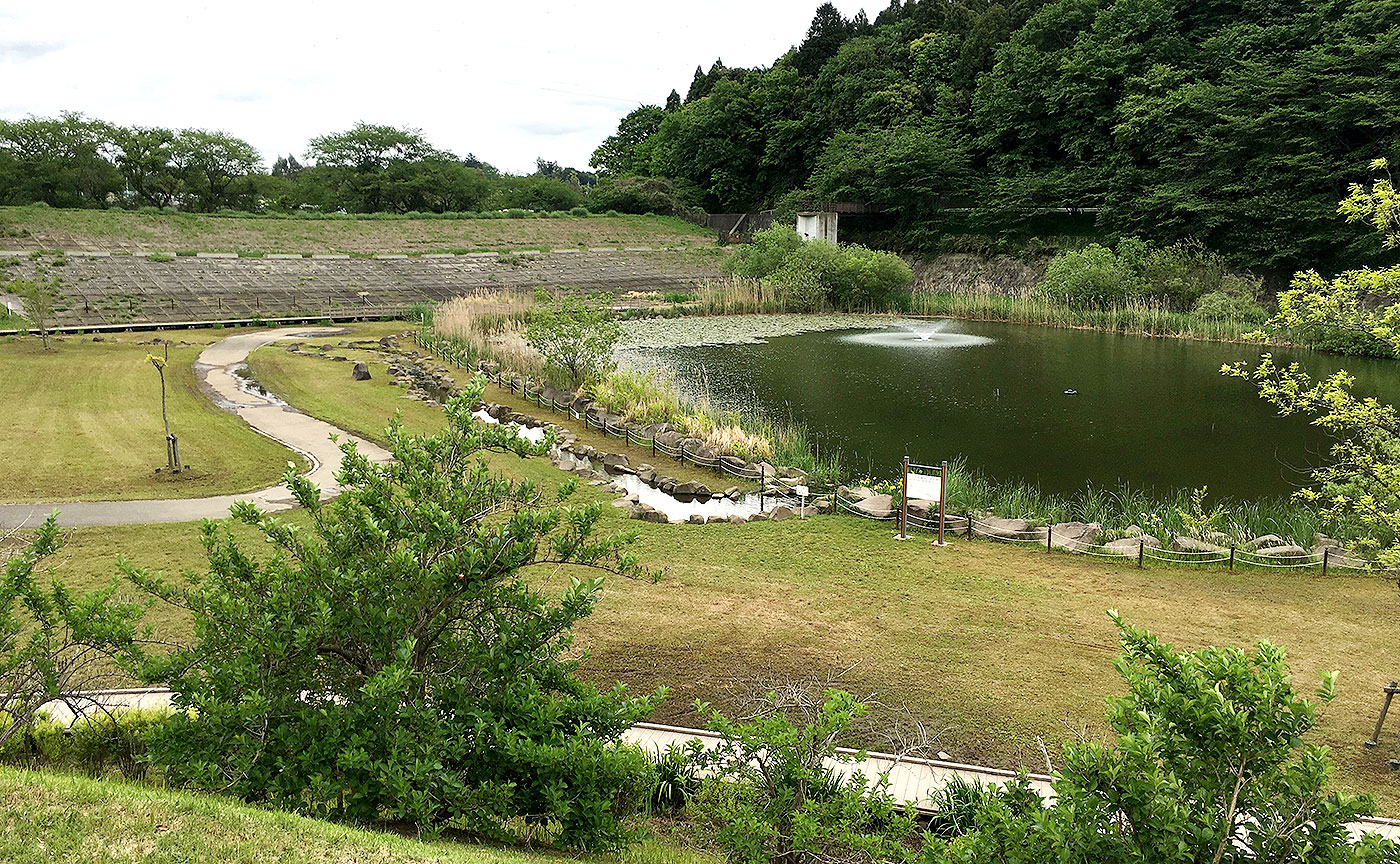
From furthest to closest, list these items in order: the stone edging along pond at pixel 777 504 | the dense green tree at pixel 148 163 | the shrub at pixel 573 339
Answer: the dense green tree at pixel 148 163
the shrub at pixel 573 339
the stone edging along pond at pixel 777 504

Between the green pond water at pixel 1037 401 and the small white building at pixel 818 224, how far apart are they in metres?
24.0

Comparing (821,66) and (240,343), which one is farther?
(821,66)

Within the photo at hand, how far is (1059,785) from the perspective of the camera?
4.15 metres

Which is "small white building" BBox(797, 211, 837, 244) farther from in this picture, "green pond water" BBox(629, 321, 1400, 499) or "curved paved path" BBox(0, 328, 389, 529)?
"curved paved path" BBox(0, 328, 389, 529)

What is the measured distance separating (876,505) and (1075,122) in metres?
47.1

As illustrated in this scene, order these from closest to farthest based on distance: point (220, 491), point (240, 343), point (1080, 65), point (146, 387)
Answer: point (220, 491)
point (146, 387)
point (240, 343)
point (1080, 65)

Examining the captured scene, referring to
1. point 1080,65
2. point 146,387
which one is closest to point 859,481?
point 146,387

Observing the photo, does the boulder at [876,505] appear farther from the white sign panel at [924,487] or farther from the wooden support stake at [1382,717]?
the wooden support stake at [1382,717]

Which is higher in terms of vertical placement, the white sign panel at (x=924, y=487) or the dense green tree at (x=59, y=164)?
the dense green tree at (x=59, y=164)

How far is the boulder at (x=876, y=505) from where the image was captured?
13.2m

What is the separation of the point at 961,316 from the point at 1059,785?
37299mm

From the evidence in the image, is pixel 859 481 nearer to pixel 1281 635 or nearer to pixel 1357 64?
pixel 1281 635

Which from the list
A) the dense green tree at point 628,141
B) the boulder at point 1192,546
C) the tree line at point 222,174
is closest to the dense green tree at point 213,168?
the tree line at point 222,174

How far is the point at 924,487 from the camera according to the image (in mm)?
14898
